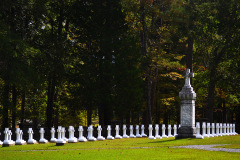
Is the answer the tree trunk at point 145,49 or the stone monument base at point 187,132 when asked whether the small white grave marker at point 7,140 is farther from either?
the tree trunk at point 145,49

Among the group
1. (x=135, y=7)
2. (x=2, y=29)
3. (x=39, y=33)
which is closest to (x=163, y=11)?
(x=135, y=7)

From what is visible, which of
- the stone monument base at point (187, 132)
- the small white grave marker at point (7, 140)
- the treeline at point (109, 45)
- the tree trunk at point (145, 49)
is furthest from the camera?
the tree trunk at point (145, 49)

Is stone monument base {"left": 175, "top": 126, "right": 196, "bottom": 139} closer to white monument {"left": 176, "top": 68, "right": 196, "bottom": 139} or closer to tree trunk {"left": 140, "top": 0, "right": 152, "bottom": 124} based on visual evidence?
white monument {"left": 176, "top": 68, "right": 196, "bottom": 139}

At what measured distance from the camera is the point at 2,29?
27469 millimetres

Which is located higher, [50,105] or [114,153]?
[50,105]

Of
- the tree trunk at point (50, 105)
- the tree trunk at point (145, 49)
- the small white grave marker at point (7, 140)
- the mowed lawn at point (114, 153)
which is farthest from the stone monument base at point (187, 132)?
the tree trunk at point (50, 105)

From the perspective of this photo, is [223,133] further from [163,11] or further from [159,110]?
[159,110]

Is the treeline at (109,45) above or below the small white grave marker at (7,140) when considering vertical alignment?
above

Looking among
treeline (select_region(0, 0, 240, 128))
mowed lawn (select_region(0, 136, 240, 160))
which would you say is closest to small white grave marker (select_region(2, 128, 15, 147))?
mowed lawn (select_region(0, 136, 240, 160))

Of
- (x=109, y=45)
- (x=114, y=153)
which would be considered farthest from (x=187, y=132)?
(x=109, y=45)

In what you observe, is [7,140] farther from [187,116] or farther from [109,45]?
[109,45]

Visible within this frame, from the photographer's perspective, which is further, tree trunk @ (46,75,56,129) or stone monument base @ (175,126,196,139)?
tree trunk @ (46,75,56,129)

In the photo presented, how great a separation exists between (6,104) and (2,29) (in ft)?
19.9

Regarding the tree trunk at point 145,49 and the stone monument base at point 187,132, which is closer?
the stone monument base at point 187,132
